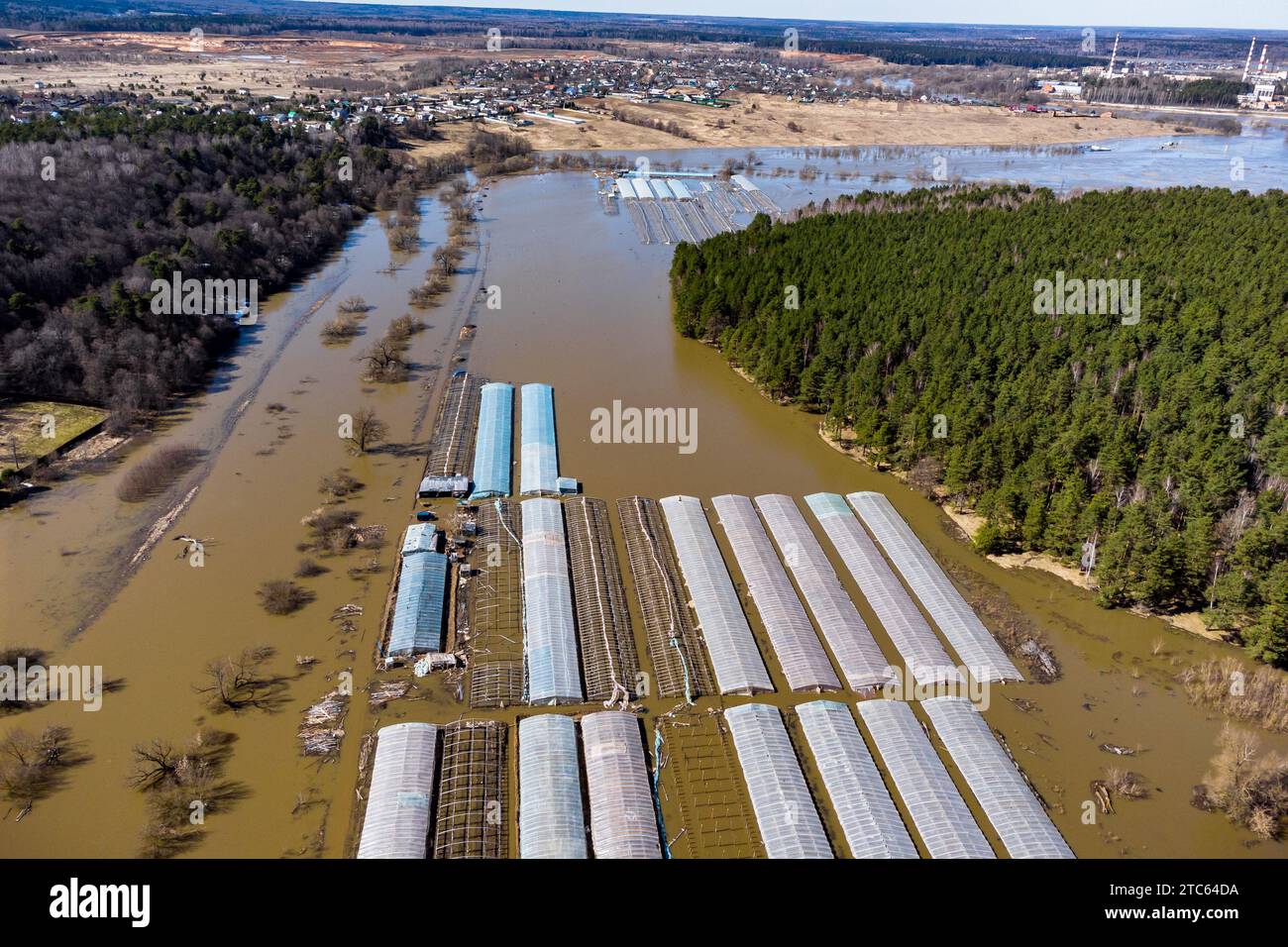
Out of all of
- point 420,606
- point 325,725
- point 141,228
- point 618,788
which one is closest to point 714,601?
point 618,788

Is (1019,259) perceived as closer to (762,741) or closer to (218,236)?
(762,741)

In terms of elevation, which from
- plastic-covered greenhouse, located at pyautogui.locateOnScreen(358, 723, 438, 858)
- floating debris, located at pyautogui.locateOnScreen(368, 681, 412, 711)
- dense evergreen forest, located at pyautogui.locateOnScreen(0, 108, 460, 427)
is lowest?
plastic-covered greenhouse, located at pyautogui.locateOnScreen(358, 723, 438, 858)

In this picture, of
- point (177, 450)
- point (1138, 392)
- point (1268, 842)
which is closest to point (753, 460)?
point (1138, 392)

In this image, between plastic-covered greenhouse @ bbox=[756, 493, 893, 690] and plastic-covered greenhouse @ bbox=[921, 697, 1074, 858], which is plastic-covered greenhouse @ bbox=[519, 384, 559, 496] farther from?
plastic-covered greenhouse @ bbox=[921, 697, 1074, 858]

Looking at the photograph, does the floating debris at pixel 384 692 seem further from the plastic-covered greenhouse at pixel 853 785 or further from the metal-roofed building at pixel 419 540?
the plastic-covered greenhouse at pixel 853 785

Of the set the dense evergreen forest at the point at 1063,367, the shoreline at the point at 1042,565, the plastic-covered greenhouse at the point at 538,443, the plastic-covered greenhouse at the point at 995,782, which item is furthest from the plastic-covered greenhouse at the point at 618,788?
the shoreline at the point at 1042,565

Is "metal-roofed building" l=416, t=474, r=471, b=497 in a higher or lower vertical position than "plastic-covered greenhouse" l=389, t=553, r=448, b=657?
higher

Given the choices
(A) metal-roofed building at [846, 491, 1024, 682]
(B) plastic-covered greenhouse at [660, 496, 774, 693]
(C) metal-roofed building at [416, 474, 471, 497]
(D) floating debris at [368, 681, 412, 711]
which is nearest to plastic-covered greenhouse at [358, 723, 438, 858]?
(D) floating debris at [368, 681, 412, 711]

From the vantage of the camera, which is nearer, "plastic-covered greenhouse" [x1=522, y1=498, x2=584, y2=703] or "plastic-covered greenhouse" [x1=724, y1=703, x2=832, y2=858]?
"plastic-covered greenhouse" [x1=724, y1=703, x2=832, y2=858]
